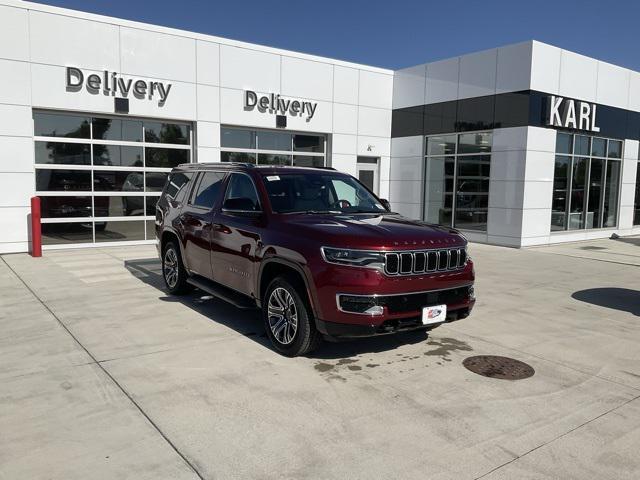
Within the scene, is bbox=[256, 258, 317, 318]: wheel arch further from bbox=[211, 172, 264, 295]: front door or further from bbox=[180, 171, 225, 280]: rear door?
bbox=[180, 171, 225, 280]: rear door

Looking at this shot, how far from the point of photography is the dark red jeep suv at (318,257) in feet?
15.5

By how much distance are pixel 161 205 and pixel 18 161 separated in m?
5.74

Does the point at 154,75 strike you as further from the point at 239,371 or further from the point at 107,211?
the point at 239,371

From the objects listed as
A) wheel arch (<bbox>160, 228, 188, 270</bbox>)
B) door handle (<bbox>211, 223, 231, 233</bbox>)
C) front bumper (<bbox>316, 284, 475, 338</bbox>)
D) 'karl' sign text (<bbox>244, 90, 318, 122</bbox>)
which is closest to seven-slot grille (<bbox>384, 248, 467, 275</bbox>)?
front bumper (<bbox>316, 284, 475, 338</bbox>)

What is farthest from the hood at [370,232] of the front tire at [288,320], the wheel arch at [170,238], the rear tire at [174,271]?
the rear tire at [174,271]

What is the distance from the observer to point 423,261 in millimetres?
4973

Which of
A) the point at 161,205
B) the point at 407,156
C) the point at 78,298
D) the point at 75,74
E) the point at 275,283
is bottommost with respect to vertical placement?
the point at 78,298

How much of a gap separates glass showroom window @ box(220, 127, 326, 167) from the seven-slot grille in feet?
34.7

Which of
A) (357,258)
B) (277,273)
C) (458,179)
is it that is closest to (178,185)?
(277,273)

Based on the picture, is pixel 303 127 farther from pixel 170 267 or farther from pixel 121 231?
pixel 170 267

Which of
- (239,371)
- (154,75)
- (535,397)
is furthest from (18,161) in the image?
(535,397)

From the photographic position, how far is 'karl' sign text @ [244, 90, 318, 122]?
15203 millimetres

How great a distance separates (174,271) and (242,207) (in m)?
2.40

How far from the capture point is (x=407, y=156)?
17953mm
